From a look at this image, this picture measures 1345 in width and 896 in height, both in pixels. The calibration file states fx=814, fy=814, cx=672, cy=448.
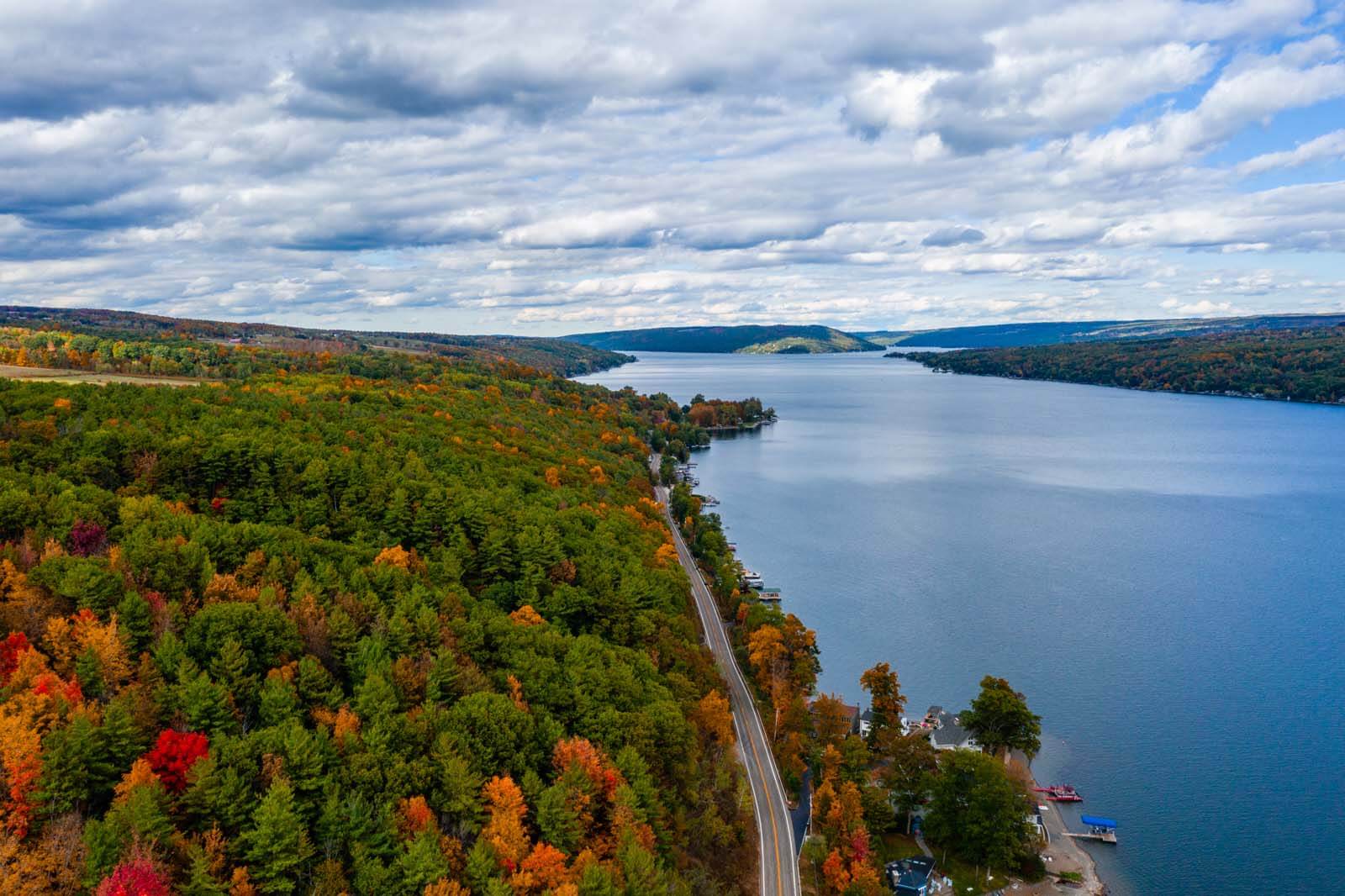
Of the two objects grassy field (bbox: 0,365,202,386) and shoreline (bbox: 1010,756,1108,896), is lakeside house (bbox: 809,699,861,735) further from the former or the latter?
grassy field (bbox: 0,365,202,386)

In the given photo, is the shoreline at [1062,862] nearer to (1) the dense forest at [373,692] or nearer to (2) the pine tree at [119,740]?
(1) the dense forest at [373,692]

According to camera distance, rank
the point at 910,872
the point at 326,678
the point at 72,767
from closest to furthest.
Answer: the point at 72,767, the point at 326,678, the point at 910,872

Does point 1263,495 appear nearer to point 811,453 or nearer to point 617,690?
point 811,453

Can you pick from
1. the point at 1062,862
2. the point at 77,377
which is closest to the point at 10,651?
the point at 1062,862

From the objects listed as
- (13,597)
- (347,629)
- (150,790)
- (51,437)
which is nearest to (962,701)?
(347,629)

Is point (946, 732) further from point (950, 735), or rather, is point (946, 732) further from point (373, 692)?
point (373, 692)
